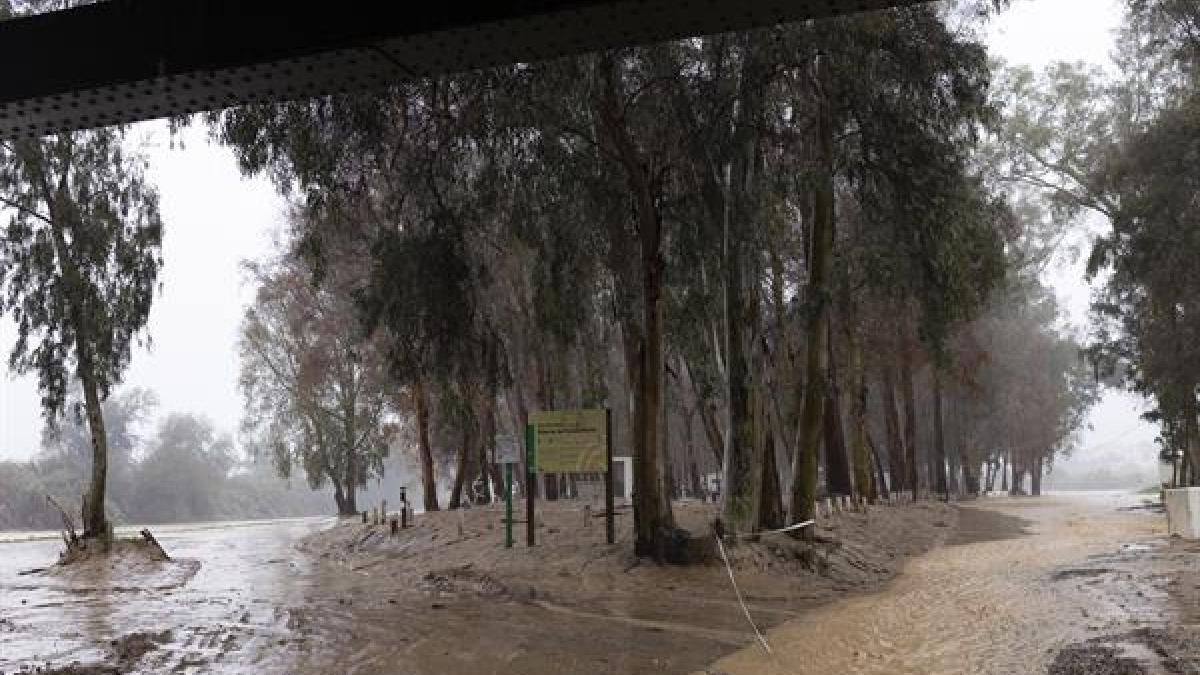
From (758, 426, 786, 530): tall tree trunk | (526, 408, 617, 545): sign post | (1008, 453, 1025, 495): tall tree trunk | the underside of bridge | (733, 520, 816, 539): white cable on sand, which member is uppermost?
the underside of bridge

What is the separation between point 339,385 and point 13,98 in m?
39.1

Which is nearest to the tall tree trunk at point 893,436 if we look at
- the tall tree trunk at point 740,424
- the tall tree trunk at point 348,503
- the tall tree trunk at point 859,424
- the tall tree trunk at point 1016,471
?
the tall tree trunk at point 859,424

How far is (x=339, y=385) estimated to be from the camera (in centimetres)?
4431

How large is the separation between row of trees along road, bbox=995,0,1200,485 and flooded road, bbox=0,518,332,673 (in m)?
23.7

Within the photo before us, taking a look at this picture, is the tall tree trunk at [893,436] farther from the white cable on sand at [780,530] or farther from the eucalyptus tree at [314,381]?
the white cable on sand at [780,530]

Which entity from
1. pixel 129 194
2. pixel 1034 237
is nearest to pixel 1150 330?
pixel 1034 237

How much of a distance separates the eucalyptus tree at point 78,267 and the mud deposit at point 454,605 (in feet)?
15.4

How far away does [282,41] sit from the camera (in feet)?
18.6

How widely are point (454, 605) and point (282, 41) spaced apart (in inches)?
364

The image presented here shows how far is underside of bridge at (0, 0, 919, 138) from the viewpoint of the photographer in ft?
17.8

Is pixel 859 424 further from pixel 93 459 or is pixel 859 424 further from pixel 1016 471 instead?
pixel 1016 471

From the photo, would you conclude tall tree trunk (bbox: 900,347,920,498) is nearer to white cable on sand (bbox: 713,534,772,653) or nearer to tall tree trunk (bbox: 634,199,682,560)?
white cable on sand (bbox: 713,534,772,653)

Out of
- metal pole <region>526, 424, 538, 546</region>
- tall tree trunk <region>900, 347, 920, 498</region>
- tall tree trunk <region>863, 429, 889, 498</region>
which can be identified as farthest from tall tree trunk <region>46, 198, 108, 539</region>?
tall tree trunk <region>900, 347, 920, 498</region>

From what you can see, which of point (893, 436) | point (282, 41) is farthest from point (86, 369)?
point (893, 436)
